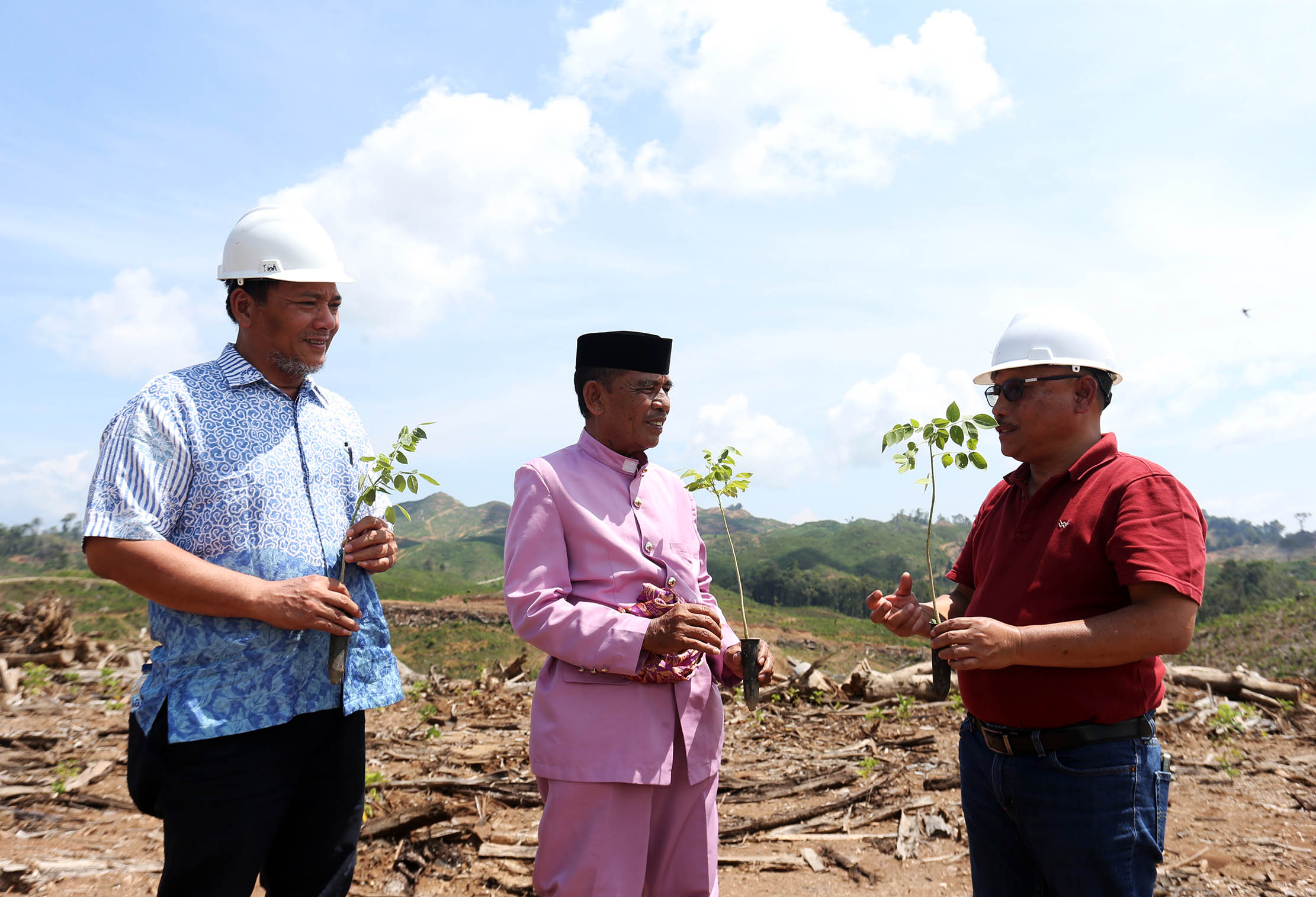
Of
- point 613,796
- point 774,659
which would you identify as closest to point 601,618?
point 613,796

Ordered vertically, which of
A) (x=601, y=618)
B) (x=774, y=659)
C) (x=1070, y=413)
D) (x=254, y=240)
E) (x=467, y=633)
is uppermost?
(x=254, y=240)

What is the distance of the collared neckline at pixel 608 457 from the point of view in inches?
124

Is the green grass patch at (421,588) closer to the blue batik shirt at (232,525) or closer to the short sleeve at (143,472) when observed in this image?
the blue batik shirt at (232,525)

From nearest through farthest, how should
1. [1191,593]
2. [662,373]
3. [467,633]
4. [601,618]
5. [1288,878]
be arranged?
[1191,593] < [601,618] < [662,373] < [1288,878] < [467,633]

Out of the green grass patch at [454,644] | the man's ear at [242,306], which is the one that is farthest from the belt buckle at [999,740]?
the green grass patch at [454,644]

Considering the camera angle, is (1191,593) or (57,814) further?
(57,814)

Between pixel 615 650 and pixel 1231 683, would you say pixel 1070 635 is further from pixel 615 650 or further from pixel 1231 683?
pixel 1231 683

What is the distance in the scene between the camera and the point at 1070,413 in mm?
Result: 2799

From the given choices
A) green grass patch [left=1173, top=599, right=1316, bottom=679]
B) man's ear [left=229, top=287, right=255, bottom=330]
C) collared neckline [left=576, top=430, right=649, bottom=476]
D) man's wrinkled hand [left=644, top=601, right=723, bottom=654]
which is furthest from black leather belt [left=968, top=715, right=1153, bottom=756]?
green grass patch [left=1173, top=599, right=1316, bottom=679]

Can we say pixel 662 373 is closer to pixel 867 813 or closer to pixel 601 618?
pixel 601 618

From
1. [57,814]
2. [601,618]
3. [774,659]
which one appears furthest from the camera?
[774,659]

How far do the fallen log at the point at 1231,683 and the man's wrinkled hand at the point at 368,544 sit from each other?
8.82 m

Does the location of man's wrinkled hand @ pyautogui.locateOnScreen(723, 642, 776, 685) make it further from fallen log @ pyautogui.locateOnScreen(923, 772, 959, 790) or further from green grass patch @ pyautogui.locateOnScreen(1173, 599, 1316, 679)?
green grass patch @ pyautogui.locateOnScreen(1173, 599, 1316, 679)

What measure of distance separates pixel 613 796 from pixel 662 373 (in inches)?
→ 58.8
